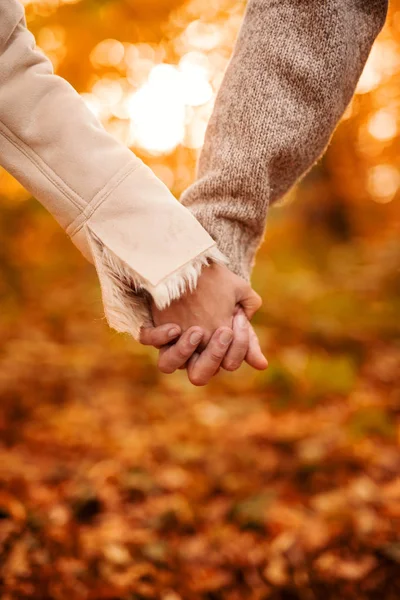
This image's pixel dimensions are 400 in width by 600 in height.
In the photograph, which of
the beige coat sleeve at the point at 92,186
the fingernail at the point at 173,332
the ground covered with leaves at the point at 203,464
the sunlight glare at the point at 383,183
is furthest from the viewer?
the sunlight glare at the point at 383,183

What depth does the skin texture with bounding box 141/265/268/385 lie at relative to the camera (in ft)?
4.66

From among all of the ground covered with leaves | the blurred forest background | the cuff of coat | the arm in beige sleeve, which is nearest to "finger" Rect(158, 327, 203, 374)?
the cuff of coat

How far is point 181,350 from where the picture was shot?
1.42m

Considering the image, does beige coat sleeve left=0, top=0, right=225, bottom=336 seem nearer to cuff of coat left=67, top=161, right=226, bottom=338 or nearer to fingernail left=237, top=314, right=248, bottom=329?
cuff of coat left=67, top=161, right=226, bottom=338

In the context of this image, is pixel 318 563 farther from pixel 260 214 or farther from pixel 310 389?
pixel 310 389

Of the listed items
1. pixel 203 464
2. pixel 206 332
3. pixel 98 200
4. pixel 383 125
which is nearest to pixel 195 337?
pixel 206 332

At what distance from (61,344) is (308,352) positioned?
84.8 inches

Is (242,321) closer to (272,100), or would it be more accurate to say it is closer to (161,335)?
(161,335)

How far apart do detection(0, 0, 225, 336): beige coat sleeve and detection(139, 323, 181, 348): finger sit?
116 mm

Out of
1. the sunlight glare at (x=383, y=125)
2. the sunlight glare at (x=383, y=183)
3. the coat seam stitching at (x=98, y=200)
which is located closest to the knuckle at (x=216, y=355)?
the coat seam stitching at (x=98, y=200)

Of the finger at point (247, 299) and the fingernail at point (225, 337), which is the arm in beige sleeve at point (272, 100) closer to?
the finger at point (247, 299)

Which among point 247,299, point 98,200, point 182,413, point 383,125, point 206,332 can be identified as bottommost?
point 182,413

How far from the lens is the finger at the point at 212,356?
1.41 m

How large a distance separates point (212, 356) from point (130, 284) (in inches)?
11.2
